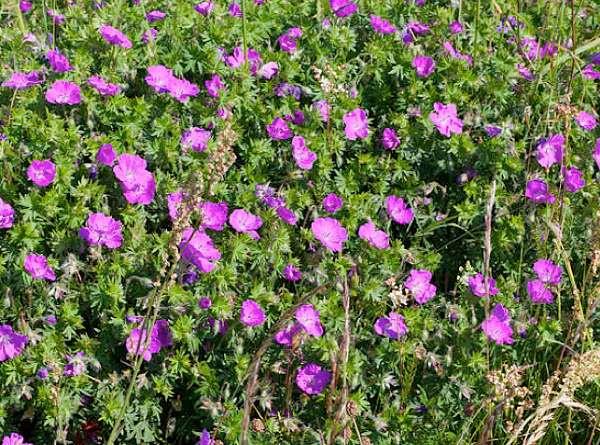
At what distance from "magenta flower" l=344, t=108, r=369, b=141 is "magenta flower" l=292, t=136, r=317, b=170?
0.22 metres

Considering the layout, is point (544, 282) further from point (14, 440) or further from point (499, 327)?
point (14, 440)

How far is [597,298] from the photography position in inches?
102

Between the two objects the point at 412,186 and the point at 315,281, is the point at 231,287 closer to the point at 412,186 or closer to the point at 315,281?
the point at 315,281

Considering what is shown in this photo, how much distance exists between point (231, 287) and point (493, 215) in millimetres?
1073

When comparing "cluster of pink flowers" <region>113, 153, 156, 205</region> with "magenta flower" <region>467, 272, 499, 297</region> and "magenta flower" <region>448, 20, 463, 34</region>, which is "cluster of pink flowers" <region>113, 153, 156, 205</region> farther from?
"magenta flower" <region>448, 20, 463, 34</region>

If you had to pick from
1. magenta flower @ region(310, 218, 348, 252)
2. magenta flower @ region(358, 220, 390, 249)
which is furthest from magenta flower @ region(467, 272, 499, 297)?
magenta flower @ region(310, 218, 348, 252)

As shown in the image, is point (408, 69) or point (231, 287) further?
point (408, 69)

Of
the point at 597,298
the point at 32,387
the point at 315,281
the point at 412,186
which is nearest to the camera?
the point at 597,298

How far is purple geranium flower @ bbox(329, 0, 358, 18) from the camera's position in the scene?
4.03 metres

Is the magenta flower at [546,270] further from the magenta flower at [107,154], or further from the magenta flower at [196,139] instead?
the magenta flower at [107,154]

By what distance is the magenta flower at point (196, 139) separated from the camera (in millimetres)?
3480

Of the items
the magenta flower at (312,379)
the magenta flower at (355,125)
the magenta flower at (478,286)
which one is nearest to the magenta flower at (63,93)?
the magenta flower at (355,125)

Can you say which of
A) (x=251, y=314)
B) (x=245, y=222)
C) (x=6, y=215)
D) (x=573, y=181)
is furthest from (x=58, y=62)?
(x=573, y=181)

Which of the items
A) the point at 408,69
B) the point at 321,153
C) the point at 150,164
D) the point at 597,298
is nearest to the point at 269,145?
the point at 321,153
